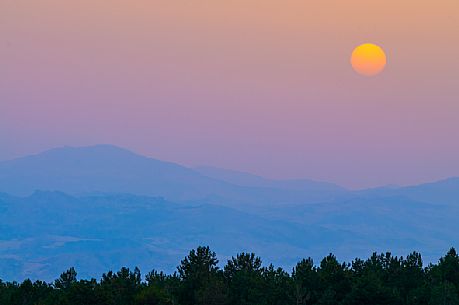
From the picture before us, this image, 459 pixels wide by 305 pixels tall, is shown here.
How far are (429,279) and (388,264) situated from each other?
4481 millimetres

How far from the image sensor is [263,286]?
2400 inches

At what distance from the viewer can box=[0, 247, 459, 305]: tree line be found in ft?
186

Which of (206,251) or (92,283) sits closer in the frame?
(92,283)

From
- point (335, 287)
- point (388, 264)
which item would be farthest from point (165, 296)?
point (388, 264)

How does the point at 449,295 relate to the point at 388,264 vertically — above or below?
below

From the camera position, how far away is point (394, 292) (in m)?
58.0

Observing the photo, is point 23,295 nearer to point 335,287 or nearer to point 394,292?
point 335,287

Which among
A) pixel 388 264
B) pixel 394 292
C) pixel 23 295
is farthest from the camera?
pixel 388 264

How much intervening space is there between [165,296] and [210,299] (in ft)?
14.4

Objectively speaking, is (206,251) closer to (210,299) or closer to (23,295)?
(210,299)

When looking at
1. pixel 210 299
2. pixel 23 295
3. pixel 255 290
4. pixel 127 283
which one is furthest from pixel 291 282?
pixel 23 295

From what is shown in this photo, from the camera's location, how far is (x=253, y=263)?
2808 inches

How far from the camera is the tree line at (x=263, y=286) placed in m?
56.7

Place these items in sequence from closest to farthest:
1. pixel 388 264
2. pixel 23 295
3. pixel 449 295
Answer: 1. pixel 449 295
2. pixel 23 295
3. pixel 388 264
